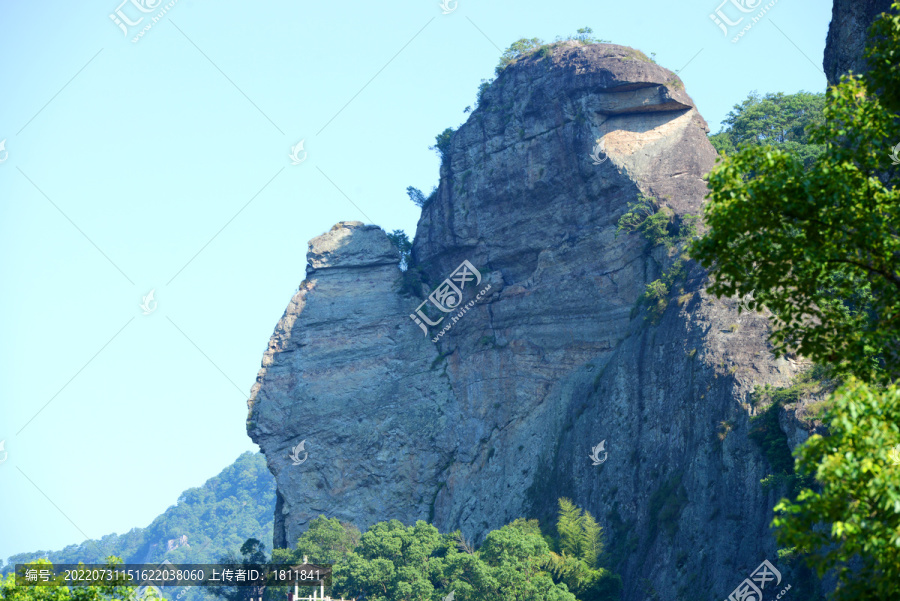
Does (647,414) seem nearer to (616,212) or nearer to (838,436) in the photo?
(616,212)

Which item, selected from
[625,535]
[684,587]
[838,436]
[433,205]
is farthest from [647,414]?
[838,436]

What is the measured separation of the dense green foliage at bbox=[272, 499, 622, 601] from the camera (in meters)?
39.4

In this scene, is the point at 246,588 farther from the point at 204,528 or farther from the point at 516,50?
the point at 204,528

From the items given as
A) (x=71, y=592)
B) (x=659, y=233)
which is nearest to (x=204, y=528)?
(x=659, y=233)

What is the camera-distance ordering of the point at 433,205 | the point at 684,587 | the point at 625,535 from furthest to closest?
1. the point at 433,205
2. the point at 625,535
3. the point at 684,587

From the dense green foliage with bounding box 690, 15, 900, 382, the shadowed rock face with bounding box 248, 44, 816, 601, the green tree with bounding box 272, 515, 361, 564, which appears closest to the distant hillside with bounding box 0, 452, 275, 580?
the shadowed rock face with bounding box 248, 44, 816, 601

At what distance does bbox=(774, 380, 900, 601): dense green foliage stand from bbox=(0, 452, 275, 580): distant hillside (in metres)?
163

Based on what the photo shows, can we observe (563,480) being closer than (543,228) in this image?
Yes

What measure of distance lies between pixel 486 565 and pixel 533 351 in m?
16.9

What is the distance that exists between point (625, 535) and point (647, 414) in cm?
586

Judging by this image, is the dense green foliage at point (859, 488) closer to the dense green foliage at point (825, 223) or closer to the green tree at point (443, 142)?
the dense green foliage at point (825, 223)

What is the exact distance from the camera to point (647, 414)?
1783 inches

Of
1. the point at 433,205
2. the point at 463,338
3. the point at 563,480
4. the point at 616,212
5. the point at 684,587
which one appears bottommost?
the point at 684,587

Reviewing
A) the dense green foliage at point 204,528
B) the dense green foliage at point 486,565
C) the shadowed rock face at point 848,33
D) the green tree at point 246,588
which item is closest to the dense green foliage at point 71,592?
the dense green foliage at point 486,565
